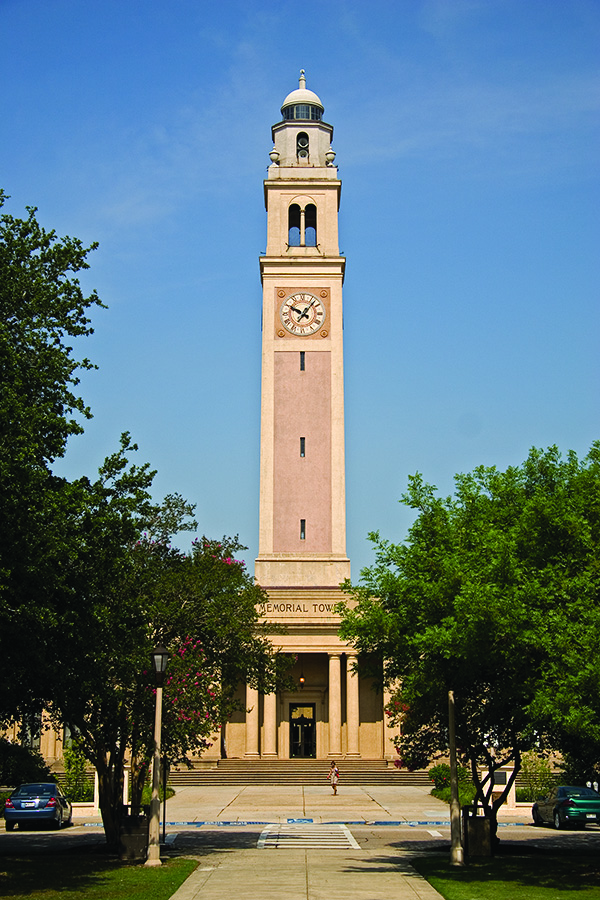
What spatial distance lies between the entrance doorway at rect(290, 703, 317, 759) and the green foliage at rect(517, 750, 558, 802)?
59.4 ft

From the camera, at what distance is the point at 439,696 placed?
909 inches

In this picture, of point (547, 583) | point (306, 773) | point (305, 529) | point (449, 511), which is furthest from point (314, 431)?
point (547, 583)

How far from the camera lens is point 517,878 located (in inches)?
786

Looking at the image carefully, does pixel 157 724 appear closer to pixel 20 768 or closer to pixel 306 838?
pixel 306 838

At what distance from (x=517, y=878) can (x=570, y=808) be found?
526 inches

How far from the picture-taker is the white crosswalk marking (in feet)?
84.6

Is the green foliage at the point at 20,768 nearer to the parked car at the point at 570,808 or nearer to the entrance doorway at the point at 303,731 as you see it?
the entrance doorway at the point at 303,731

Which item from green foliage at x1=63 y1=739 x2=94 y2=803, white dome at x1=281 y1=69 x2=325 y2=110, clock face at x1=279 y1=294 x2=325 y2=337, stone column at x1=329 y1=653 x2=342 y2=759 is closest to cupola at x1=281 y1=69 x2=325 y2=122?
white dome at x1=281 y1=69 x2=325 y2=110

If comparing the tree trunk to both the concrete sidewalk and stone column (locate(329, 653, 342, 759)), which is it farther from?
stone column (locate(329, 653, 342, 759))

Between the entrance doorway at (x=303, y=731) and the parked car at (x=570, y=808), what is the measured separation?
31.3 meters

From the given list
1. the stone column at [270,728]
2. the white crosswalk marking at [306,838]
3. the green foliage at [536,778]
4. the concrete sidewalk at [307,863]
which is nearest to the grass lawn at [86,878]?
the concrete sidewalk at [307,863]

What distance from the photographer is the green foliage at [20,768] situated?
42.2m

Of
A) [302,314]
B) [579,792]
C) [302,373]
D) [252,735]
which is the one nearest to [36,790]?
[579,792]

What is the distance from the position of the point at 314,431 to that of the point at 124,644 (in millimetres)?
43304
